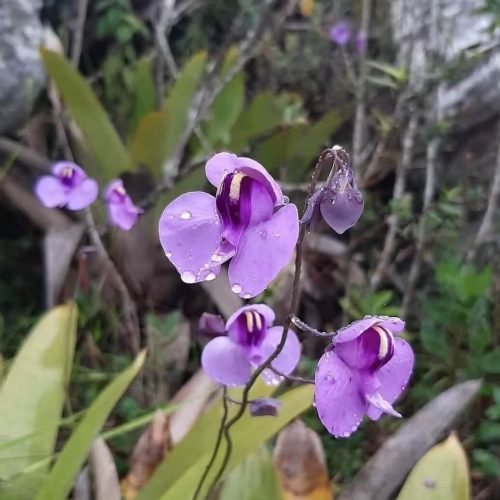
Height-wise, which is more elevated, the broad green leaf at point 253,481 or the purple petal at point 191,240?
the purple petal at point 191,240

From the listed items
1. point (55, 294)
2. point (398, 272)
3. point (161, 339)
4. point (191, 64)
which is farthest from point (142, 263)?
point (398, 272)

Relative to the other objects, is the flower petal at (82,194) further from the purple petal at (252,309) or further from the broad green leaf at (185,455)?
the purple petal at (252,309)

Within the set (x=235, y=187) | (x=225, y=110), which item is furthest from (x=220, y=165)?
(x=225, y=110)

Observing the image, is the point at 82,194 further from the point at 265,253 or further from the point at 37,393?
the point at 265,253

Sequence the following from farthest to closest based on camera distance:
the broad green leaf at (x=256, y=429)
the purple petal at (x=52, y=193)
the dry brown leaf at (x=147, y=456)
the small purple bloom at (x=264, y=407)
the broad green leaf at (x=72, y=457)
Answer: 1. the purple petal at (x=52, y=193)
2. the dry brown leaf at (x=147, y=456)
3. the broad green leaf at (x=256, y=429)
4. the broad green leaf at (x=72, y=457)
5. the small purple bloom at (x=264, y=407)

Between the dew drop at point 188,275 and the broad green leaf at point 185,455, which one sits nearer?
the dew drop at point 188,275

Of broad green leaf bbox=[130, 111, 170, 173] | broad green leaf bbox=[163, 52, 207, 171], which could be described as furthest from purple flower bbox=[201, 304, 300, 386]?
broad green leaf bbox=[163, 52, 207, 171]

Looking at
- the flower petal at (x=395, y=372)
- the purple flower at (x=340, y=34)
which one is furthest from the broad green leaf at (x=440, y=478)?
the purple flower at (x=340, y=34)
